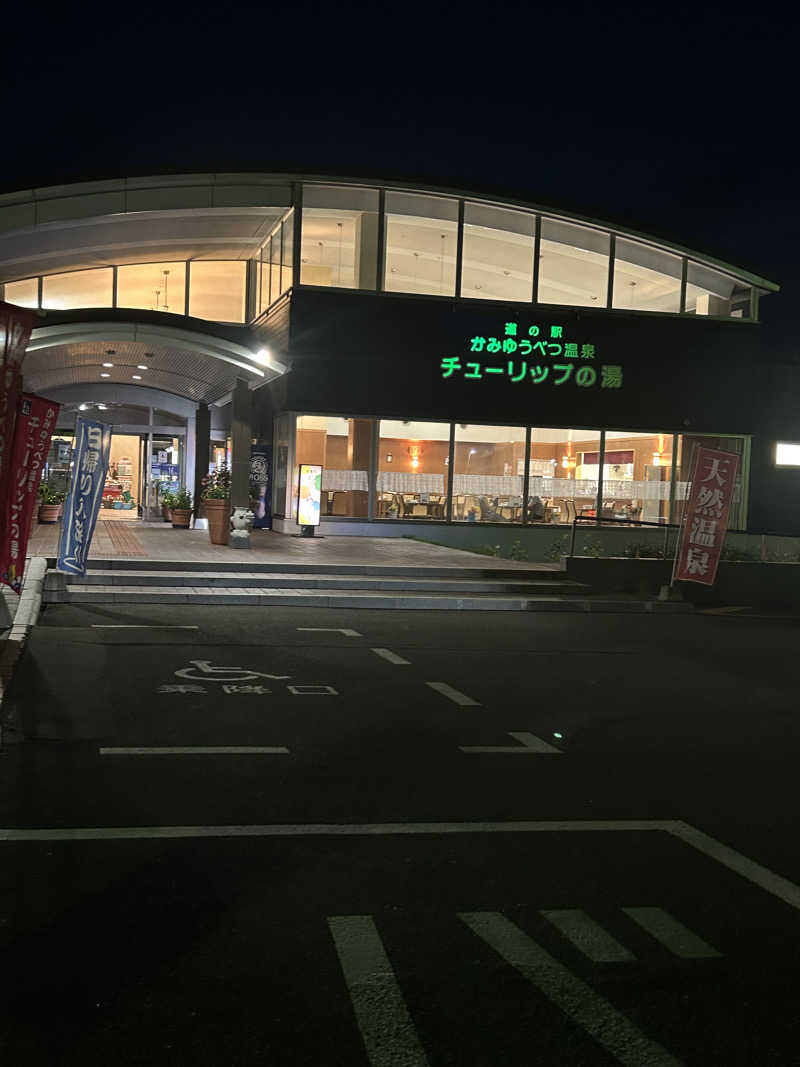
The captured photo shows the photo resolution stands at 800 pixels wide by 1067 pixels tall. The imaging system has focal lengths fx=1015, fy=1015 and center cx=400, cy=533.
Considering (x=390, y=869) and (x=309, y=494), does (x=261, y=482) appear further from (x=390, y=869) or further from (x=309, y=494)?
(x=390, y=869)

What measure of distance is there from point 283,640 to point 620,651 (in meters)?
3.73

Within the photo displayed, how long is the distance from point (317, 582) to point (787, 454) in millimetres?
16251

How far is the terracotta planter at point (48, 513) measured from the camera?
24.2m

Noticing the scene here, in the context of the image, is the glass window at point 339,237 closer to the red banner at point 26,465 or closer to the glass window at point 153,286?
the glass window at point 153,286

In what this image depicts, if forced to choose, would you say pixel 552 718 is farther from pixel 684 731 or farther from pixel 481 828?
pixel 481 828

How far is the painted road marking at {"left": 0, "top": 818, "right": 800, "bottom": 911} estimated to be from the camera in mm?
4625

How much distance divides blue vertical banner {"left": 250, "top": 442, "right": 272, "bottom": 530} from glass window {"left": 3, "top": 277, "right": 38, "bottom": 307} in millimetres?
6615

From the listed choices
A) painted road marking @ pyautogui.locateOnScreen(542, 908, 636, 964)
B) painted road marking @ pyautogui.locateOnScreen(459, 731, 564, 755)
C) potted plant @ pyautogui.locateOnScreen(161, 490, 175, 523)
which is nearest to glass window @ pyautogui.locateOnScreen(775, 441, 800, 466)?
potted plant @ pyautogui.locateOnScreen(161, 490, 175, 523)

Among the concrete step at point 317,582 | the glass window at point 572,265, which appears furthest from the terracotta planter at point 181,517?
the glass window at point 572,265

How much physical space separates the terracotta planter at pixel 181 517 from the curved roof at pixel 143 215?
646 cm

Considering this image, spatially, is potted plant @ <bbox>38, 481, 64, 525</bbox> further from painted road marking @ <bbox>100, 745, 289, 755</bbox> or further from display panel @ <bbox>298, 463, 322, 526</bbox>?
painted road marking @ <bbox>100, 745, 289, 755</bbox>

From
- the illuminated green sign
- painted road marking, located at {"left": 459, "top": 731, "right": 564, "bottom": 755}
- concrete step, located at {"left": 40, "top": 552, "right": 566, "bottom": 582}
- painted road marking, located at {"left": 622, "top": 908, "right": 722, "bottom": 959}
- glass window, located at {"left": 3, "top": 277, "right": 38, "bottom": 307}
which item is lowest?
painted road marking, located at {"left": 459, "top": 731, "right": 564, "bottom": 755}

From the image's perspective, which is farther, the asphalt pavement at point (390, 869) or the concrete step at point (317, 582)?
the concrete step at point (317, 582)

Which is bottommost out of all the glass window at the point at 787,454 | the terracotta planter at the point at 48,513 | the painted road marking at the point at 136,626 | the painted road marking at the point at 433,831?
the painted road marking at the point at 433,831
